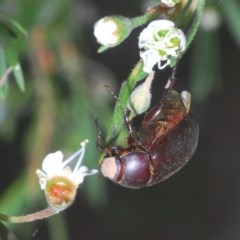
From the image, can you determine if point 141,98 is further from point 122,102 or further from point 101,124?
point 101,124

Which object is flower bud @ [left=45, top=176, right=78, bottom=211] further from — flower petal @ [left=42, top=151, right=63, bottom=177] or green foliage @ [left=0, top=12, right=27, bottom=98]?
green foliage @ [left=0, top=12, right=27, bottom=98]

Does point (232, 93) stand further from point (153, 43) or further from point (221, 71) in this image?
point (153, 43)

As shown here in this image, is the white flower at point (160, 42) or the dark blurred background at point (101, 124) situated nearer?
the white flower at point (160, 42)

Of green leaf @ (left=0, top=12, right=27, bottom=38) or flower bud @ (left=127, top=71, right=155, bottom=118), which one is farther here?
green leaf @ (left=0, top=12, right=27, bottom=38)

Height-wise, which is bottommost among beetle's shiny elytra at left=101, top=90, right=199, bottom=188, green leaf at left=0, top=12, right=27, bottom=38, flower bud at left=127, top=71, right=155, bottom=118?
beetle's shiny elytra at left=101, top=90, right=199, bottom=188

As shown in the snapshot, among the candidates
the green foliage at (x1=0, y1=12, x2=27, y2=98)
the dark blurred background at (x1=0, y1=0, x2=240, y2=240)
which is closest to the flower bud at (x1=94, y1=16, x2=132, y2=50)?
the green foliage at (x1=0, y1=12, x2=27, y2=98)

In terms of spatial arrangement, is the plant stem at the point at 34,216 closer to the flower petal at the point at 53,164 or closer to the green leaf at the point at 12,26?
the flower petal at the point at 53,164

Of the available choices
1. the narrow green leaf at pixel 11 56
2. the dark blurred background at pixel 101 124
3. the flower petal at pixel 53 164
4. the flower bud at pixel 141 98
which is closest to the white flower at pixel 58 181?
the flower petal at pixel 53 164
